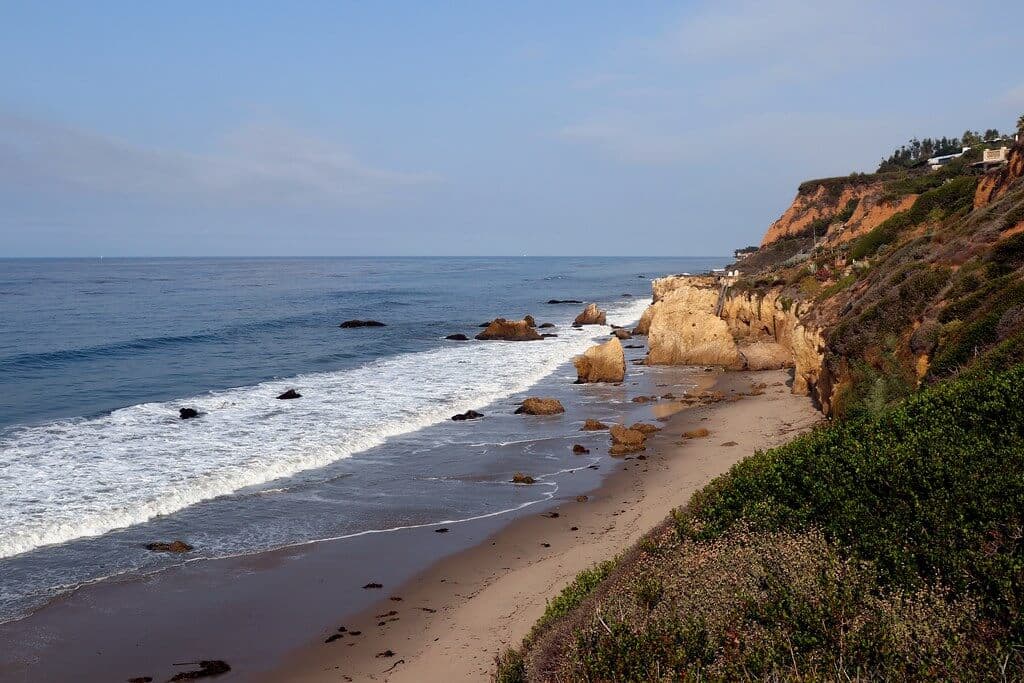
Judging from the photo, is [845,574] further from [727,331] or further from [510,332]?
[510,332]

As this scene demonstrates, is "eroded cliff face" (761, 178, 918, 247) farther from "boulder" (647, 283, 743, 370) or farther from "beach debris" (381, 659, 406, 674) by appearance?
"beach debris" (381, 659, 406, 674)

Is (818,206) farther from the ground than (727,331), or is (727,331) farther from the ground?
(818,206)

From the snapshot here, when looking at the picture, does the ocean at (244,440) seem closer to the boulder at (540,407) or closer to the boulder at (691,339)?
the boulder at (540,407)

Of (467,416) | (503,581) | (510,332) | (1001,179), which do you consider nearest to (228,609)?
(503,581)

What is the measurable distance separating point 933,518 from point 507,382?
27.1 metres

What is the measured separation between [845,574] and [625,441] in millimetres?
14972

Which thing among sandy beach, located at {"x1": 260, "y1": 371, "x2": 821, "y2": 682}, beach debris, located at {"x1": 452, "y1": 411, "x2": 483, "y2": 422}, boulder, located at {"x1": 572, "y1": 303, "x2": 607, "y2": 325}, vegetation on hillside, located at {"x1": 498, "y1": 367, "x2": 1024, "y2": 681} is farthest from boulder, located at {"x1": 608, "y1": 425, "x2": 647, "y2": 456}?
boulder, located at {"x1": 572, "y1": 303, "x2": 607, "y2": 325}

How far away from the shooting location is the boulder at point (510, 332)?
5166 cm

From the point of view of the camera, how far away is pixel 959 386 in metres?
10.4

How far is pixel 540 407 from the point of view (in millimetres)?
27688

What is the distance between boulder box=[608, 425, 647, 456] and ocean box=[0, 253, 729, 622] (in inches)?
55.0

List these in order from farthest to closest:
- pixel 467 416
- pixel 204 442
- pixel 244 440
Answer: pixel 467 416
pixel 244 440
pixel 204 442

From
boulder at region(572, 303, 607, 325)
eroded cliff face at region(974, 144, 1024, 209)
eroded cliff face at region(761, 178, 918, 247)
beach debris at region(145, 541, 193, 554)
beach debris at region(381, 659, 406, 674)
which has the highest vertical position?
eroded cliff face at region(761, 178, 918, 247)

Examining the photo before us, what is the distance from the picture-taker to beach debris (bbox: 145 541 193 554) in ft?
50.1
